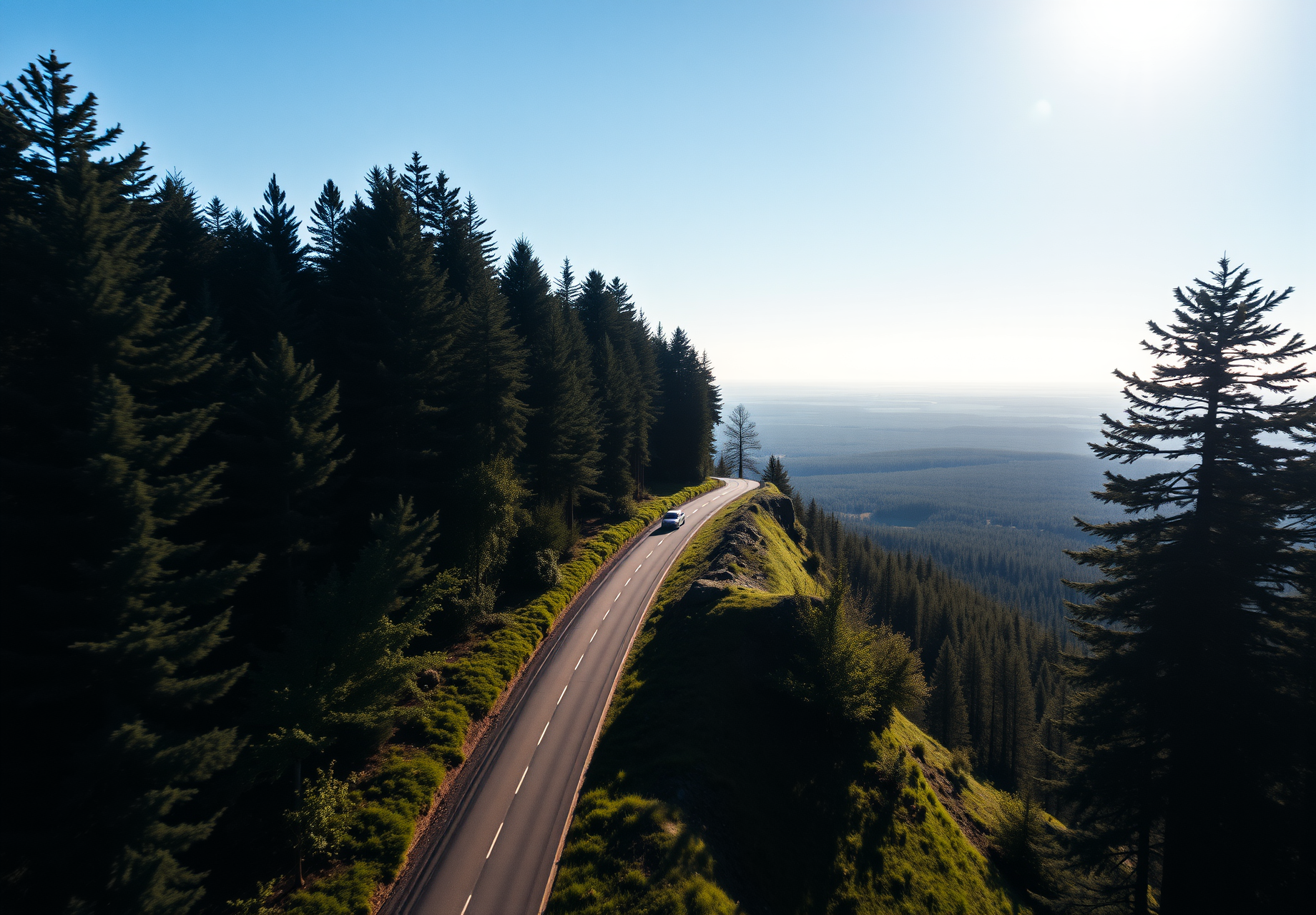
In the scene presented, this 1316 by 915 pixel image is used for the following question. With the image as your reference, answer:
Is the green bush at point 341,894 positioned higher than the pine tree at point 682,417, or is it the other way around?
the pine tree at point 682,417

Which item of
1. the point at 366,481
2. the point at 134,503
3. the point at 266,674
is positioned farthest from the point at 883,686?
the point at 134,503

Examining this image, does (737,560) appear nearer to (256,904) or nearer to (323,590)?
(323,590)

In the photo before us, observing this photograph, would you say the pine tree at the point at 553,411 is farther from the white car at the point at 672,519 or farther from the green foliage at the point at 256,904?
the green foliage at the point at 256,904

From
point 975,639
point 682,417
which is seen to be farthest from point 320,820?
point 975,639

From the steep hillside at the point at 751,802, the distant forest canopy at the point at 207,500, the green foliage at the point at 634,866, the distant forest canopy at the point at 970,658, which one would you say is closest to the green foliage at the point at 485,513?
the distant forest canopy at the point at 207,500

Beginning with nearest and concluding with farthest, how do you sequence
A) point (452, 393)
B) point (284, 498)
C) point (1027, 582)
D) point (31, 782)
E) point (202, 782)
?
point (31, 782) < point (202, 782) < point (284, 498) < point (452, 393) < point (1027, 582)

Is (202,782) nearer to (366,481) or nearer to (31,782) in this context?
(31,782)
